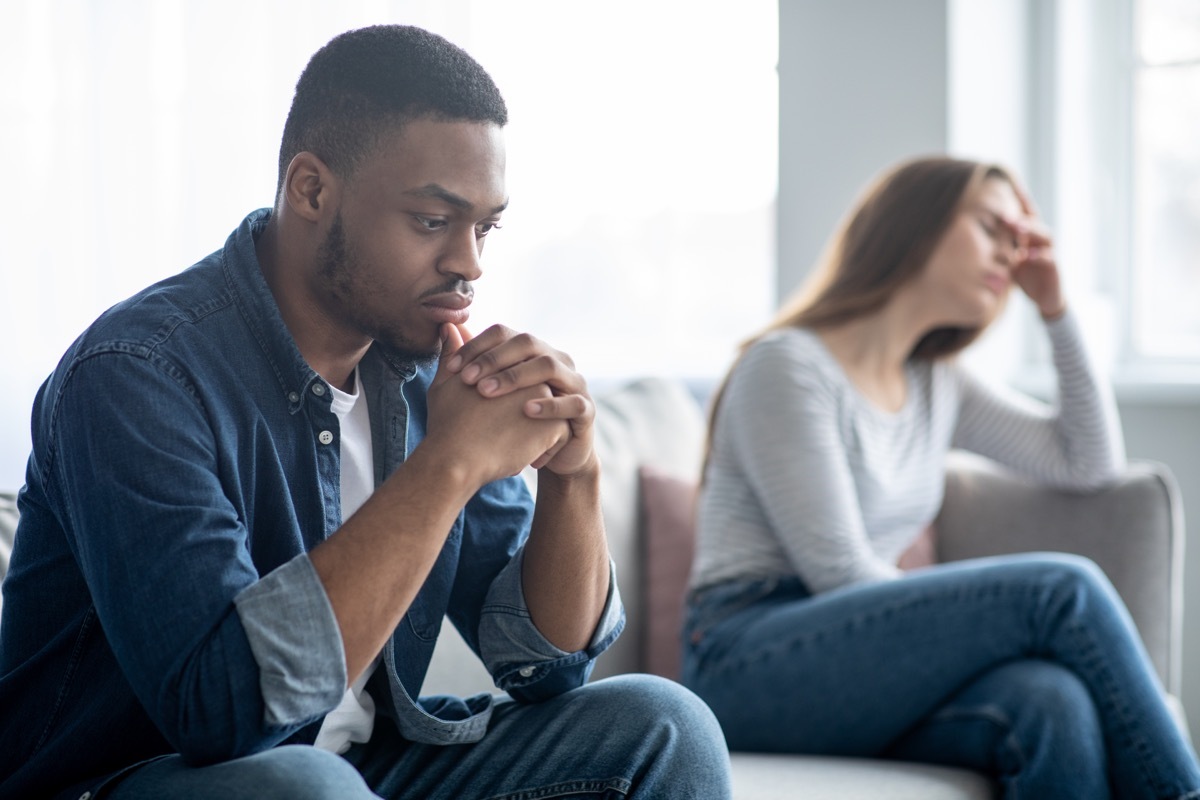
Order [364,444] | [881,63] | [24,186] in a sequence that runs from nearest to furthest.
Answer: [364,444] → [24,186] → [881,63]

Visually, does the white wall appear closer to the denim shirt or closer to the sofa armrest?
the sofa armrest

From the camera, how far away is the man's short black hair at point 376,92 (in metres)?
1.06

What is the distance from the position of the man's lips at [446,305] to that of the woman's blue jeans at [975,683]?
0.78m

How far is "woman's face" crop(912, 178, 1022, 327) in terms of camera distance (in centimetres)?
199

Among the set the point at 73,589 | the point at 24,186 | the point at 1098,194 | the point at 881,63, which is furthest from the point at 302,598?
the point at 1098,194

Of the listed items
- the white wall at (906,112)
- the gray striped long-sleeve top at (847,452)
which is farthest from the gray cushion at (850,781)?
the white wall at (906,112)

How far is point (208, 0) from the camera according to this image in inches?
68.9

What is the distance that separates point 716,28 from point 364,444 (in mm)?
1908

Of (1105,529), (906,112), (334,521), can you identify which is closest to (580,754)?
(334,521)

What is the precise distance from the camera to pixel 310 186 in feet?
3.56

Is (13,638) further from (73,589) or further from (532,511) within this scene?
(532,511)

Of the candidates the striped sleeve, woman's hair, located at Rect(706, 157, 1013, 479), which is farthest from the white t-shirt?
the striped sleeve

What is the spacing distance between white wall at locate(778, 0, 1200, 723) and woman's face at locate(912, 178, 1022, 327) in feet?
1.69

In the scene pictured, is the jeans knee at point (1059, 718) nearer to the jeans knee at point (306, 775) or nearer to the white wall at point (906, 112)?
the jeans knee at point (306, 775)
